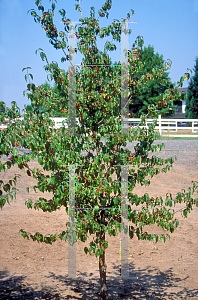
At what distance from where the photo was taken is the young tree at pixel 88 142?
11.5 feet

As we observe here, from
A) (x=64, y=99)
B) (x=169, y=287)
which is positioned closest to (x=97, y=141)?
(x=64, y=99)

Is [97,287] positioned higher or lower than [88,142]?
lower

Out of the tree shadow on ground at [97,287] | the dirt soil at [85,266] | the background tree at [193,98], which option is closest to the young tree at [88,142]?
the tree shadow on ground at [97,287]

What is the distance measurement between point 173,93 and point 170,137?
69.4ft

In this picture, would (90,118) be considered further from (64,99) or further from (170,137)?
(170,137)

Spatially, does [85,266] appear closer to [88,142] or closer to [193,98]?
[88,142]

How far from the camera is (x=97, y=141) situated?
3881mm

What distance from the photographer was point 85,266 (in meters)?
6.39

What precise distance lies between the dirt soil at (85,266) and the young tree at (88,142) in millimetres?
1902

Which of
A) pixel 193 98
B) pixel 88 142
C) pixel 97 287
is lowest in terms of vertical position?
pixel 97 287

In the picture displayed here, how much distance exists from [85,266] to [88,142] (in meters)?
3.51

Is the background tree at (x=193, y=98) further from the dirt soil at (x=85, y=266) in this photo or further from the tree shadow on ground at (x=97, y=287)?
the tree shadow on ground at (x=97, y=287)

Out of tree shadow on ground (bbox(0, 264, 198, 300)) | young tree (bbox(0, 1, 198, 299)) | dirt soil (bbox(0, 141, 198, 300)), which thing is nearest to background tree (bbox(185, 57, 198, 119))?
dirt soil (bbox(0, 141, 198, 300))

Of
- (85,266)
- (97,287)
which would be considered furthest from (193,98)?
(97,287)
